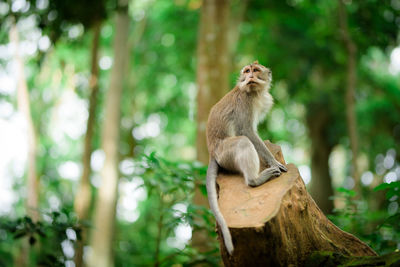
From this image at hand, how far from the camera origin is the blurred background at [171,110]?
17.8ft

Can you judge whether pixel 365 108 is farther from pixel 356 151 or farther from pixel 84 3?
pixel 84 3

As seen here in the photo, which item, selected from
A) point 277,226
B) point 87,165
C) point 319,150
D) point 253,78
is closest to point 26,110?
point 87,165

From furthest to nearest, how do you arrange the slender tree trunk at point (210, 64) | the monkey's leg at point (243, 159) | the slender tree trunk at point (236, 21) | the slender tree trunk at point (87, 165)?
1. the slender tree trunk at point (236, 21)
2. the slender tree trunk at point (87, 165)
3. the slender tree trunk at point (210, 64)
4. the monkey's leg at point (243, 159)

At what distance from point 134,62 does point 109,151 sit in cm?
1001

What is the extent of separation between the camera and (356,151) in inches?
334

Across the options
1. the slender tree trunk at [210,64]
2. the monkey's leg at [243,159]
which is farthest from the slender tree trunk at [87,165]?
the monkey's leg at [243,159]

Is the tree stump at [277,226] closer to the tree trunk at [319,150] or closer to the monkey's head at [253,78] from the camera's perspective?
the monkey's head at [253,78]

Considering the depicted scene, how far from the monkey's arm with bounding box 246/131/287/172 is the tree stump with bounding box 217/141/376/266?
0.20 m

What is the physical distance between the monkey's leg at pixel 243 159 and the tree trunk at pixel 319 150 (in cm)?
1135

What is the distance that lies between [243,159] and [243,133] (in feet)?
2.00

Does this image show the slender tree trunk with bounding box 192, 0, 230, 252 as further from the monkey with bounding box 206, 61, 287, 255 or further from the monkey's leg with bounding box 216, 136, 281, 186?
the monkey's leg with bounding box 216, 136, 281, 186

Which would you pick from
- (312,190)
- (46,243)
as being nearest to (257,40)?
(312,190)

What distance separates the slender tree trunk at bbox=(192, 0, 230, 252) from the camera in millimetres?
7273

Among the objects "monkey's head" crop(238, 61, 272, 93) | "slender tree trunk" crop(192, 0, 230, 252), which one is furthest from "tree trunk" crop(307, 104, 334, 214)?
"monkey's head" crop(238, 61, 272, 93)
